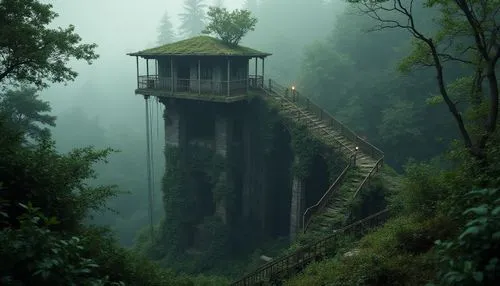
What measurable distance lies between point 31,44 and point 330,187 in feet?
47.9

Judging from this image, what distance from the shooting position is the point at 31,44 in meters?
14.5

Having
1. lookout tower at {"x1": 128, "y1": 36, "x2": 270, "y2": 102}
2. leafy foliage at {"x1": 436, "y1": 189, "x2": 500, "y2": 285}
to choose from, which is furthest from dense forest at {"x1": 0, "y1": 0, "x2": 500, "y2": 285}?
lookout tower at {"x1": 128, "y1": 36, "x2": 270, "y2": 102}

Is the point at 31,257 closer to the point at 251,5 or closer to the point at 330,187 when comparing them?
the point at 330,187

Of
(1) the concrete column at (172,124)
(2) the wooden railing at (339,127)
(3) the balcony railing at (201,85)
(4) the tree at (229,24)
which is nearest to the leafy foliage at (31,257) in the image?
(2) the wooden railing at (339,127)

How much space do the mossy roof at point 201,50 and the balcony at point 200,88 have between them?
184cm

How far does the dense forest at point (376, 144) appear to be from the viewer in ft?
17.8

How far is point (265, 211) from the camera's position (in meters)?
31.1

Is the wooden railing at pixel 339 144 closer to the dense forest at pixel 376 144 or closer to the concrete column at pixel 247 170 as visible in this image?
the dense forest at pixel 376 144

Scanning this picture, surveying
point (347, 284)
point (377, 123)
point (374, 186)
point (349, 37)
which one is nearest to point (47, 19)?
point (347, 284)

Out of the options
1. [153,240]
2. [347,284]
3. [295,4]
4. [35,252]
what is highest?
[295,4]

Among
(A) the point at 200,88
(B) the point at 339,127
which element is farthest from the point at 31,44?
(B) the point at 339,127

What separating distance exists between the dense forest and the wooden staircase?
1.03 metres

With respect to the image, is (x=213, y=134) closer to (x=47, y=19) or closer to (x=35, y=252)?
(x=47, y=19)

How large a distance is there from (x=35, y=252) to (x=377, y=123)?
3668 centimetres
